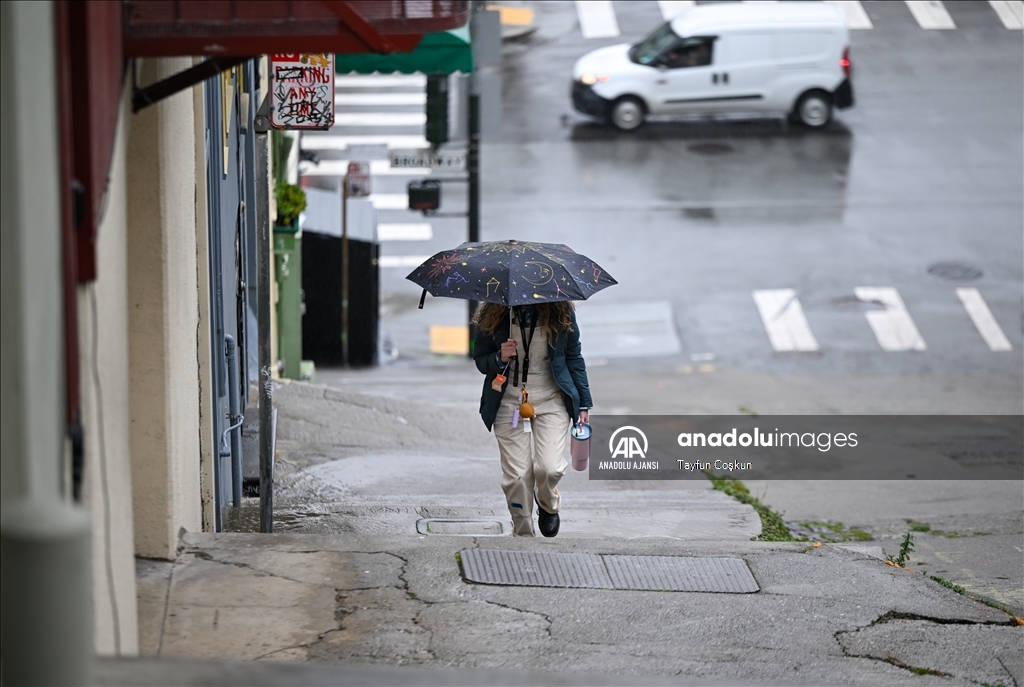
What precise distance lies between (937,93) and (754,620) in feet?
65.4

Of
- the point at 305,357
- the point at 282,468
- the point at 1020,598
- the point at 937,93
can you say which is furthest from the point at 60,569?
the point at 937,93

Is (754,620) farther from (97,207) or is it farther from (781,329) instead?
(781,329)

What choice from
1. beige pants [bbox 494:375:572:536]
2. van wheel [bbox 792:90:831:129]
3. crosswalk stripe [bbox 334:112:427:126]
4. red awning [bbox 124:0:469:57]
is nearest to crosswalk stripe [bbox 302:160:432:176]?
crosswalk stripe [bbox 334:112:427:126]

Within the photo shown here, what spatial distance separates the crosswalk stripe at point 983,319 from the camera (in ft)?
51.1

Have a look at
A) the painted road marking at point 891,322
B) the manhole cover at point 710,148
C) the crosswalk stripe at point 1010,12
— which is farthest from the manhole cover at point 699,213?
the crosswalk stripe at point 1010,12

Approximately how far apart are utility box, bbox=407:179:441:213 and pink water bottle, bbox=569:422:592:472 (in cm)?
879

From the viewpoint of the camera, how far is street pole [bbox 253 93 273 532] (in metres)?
6.97

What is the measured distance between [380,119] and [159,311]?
18.9m

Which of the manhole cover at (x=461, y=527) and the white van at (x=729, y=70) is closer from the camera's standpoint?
the manhole cover at (x=461, y=527)

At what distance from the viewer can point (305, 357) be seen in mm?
15258

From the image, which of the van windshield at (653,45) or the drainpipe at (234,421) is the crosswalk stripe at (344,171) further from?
the drainpipe at (234,421)

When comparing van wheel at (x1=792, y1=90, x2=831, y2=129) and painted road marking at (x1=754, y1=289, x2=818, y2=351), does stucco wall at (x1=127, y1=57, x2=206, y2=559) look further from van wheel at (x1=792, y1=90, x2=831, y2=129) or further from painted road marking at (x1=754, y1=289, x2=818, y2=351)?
van wheel at (x1=792, y1=90, x2=831, y2=129)

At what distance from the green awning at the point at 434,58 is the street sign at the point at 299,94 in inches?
159

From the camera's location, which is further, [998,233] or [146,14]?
[998,233]
